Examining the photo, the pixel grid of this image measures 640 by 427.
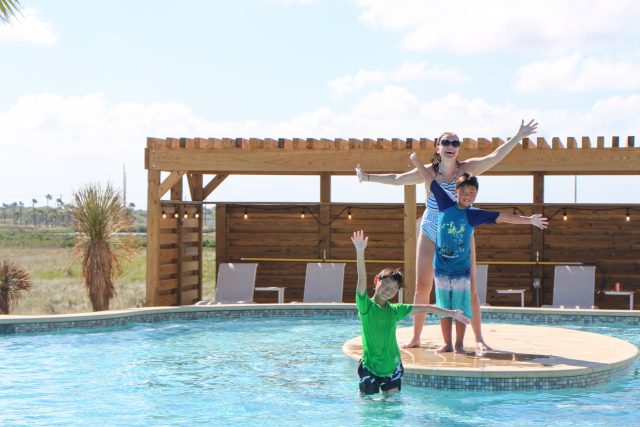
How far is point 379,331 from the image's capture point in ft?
22.1

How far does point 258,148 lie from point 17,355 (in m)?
5.36

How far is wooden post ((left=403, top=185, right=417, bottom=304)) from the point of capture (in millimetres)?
13859

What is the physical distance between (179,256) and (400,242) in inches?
166

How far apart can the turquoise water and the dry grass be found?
217 inches

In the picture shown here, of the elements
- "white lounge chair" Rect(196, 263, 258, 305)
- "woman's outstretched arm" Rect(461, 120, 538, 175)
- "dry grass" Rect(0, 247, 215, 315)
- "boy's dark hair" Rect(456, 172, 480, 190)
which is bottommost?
"dry grass" Rect(0, 247, 215, 315)

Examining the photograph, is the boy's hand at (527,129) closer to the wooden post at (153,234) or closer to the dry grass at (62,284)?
the wooden post at (153,234)

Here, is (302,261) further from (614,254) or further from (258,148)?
(614,254)

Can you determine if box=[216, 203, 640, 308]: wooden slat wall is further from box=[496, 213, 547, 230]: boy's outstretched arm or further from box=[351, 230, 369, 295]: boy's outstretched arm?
box=[351, 230, 369, 295]: boy's outstretched arm

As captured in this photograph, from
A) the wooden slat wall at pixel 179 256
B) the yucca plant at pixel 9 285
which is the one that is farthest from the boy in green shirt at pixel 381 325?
the yucca plant at pixel 9 285

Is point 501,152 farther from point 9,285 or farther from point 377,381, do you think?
point 9,285

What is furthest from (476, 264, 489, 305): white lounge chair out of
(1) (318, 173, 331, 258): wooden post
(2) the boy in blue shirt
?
(2) the boy in blue shirt

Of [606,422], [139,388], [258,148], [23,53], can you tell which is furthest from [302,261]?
[23,53]

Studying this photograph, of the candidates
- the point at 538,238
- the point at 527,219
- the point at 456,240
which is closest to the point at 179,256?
the point at 538,238

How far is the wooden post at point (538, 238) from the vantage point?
1686 centimetres
